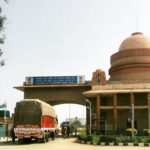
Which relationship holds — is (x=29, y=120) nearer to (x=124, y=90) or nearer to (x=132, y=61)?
(x=124, y=90)

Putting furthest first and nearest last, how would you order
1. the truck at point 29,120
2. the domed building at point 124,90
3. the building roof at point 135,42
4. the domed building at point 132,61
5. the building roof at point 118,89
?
the building roof at point 135,42 → the domed building at point 132,61 → the domed building at point 124,90 → the building roof at point 118,89 → the truck at point 29,120

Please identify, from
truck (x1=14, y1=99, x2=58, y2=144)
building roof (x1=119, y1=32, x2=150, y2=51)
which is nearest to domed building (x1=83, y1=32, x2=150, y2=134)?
building roof (x1=119, y1=32, x2=150, y2=51)

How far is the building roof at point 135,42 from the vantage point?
45094 millimetres

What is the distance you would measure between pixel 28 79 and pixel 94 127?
1059cm

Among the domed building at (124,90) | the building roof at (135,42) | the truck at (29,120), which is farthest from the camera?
the building roof at (135,42)

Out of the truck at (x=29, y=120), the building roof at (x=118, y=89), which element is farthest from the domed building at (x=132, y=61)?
the truck at (x=29, y=120)

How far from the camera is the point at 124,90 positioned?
4088 centimetres

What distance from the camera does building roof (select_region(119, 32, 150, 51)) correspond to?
45094 millimetres

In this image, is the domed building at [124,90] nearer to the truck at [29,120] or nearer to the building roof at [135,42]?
the building roof at [135,42]

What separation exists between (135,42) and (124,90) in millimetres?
7469

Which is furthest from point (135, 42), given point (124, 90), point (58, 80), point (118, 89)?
point (58, 80)

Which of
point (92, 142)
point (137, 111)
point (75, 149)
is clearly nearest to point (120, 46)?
point (137, 111)

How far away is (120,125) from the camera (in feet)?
141

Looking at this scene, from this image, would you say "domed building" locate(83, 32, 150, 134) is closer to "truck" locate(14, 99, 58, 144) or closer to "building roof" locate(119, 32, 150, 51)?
"building roof" locate(119, 32, 150, 51)
